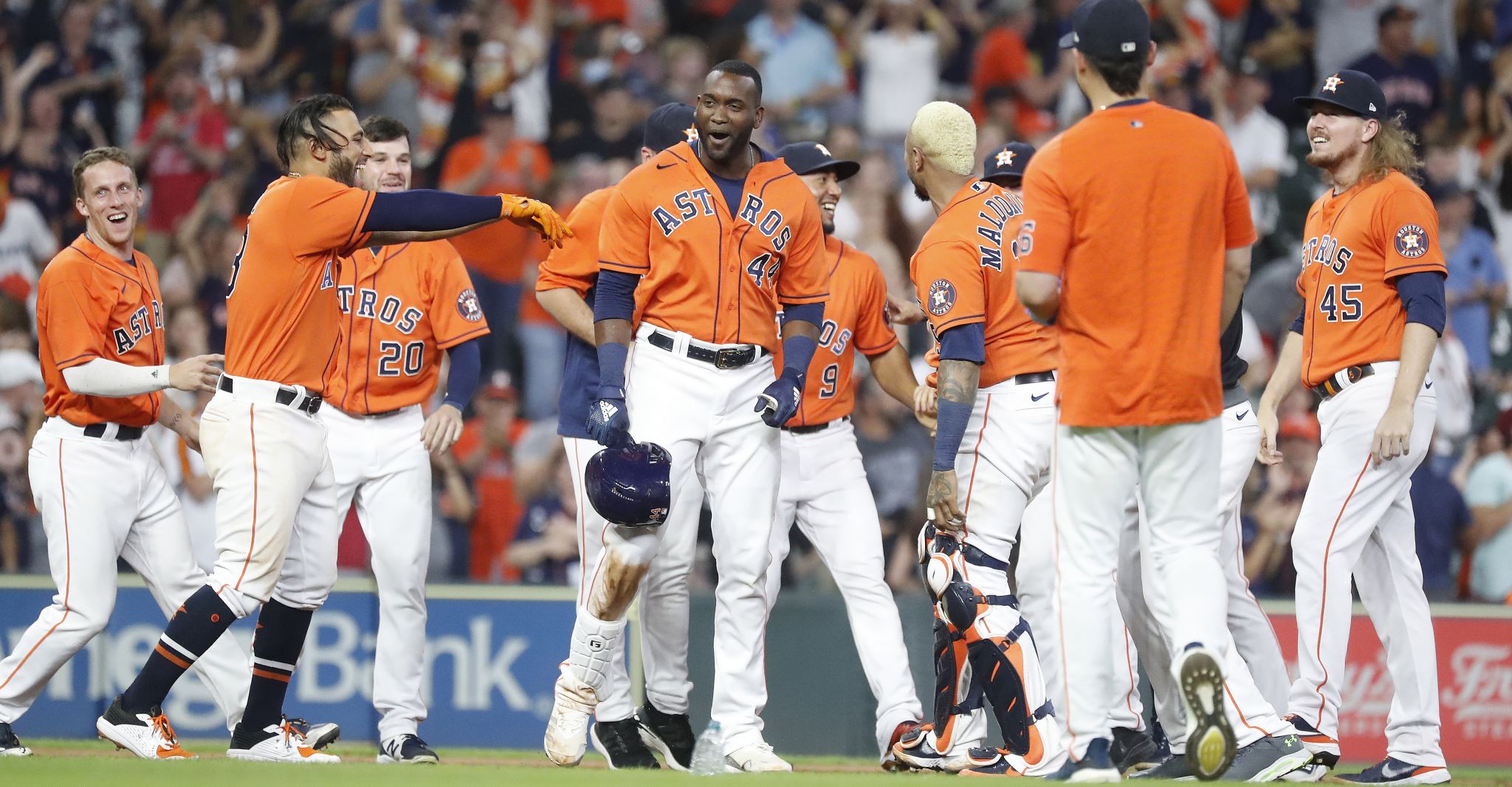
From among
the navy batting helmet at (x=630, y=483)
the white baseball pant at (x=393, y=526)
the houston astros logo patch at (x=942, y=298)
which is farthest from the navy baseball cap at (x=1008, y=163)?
the white baseball pant at (x=393, y=526)

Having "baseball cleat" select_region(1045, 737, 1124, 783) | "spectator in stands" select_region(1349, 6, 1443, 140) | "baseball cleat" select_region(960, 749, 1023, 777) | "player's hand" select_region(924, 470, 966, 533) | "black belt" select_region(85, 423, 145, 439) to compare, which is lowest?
A: "baseball cleat" select_region(960, 749, 1023, 777)

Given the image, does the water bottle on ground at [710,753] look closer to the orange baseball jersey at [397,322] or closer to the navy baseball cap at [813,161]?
the orange baseball jersey at [397,322]

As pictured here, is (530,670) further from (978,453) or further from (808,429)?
(978,453)

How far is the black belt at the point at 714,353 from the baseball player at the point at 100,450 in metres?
1.99

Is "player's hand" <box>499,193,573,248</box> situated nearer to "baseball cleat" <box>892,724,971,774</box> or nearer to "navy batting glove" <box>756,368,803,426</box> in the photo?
"navy batting glove" <box>756,368,803,426</box>

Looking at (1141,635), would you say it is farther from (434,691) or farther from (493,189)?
(493,189)

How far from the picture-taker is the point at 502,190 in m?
11.4

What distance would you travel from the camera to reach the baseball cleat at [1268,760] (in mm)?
5379

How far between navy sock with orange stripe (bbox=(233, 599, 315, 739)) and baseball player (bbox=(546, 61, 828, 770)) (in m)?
1.25

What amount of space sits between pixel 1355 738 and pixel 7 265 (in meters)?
9.43

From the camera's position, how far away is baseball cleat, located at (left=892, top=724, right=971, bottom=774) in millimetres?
6090

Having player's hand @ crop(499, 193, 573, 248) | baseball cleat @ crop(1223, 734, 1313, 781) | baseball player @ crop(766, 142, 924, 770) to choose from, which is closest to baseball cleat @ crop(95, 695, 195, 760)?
player's hand @ crop(499, 193, 573, 248)

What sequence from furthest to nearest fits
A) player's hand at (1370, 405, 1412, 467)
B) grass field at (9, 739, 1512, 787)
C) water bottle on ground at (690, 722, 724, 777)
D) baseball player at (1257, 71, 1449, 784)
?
baseball player at (1257, 71, 1449, 784) → player's hand at (1370, 405, 1412, 467) → water bottle on ground at (690, 722, 724, 777) → grass field at (9, 739, 1512, 787)

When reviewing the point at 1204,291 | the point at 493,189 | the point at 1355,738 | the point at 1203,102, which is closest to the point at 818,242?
the point at 1204,291
